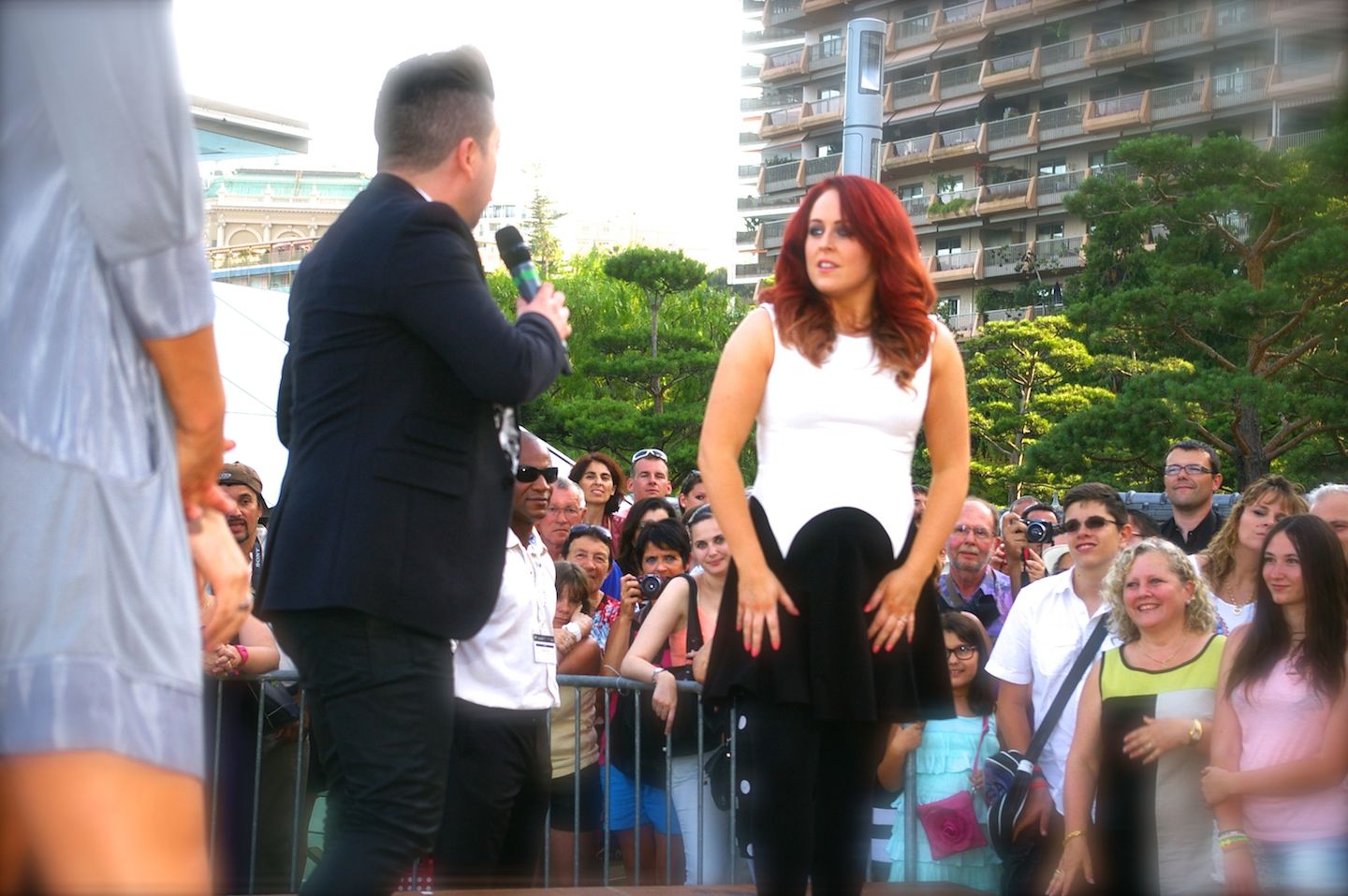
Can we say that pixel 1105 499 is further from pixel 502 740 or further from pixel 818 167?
pixel 818 167

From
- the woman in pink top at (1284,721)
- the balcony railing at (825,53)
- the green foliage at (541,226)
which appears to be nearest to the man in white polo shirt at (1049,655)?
the woman in pink top at (1284,721)

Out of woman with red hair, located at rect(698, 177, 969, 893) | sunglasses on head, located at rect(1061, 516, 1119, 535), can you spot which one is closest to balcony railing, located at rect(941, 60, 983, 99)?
sunglasses on head, located at rect(1061, 516, 1119, 535)

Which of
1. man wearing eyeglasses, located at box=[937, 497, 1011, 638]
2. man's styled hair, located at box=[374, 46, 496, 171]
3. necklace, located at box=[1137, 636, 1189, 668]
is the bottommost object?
necklace, located at box=[1137, 636, 1189, 668]

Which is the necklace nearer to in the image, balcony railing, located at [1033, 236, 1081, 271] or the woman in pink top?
the woman in pink top

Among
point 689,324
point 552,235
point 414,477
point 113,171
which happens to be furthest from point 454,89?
point 552,235

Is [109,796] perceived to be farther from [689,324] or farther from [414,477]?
[689,324]

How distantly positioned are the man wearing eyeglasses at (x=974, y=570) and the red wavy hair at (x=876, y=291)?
4100mm

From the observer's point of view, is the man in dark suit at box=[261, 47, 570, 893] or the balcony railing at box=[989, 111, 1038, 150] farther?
the balcony railing at box=[989, 111, 1038, 150]

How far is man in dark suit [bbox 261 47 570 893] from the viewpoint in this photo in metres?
2.94

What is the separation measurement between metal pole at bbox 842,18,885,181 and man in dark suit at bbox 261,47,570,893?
5179 millimetres

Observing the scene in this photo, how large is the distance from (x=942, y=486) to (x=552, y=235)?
80.6m

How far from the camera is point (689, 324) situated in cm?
4766

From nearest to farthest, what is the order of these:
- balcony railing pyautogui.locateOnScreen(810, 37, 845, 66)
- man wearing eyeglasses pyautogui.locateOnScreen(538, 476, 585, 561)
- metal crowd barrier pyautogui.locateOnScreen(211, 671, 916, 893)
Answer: metal crowd barrier pyautogui.locateOnScreen(211, 671, 916, 893), man wearing eyeglasses pyautogui.locateOnScreen(538, 476, 585, 561), balcony railing pyautogui.locateOnScreen(810, 37, 845, 66)

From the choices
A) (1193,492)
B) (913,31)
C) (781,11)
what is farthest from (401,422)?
(781,11)
